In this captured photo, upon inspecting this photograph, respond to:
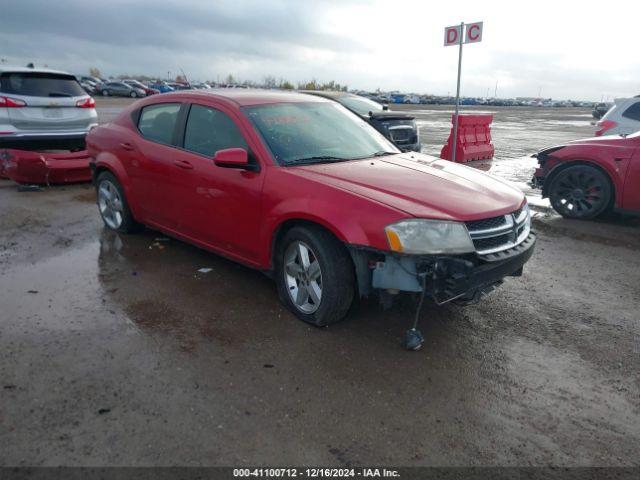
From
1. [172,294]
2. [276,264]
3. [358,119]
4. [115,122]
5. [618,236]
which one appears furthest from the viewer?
[618,236]

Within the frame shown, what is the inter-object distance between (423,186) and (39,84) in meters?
8.01

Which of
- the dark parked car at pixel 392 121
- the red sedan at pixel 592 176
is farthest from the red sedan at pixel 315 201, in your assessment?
the dark parked car at pixel 392 121

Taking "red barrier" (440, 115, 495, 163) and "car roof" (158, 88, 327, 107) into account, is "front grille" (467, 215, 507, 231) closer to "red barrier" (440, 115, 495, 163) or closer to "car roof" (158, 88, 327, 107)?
"car roof" (158, 88, 327, 107)

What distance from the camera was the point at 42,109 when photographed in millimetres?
8750

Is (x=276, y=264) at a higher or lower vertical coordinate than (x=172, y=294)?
higher

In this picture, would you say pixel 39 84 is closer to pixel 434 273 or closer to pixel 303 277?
pixel 303 277

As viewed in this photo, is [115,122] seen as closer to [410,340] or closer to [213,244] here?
[213,244]

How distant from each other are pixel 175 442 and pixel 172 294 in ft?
6.52

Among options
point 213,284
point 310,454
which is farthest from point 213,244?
point 310,454

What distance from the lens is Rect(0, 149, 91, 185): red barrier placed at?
8.24 m

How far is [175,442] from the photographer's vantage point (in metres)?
2.57

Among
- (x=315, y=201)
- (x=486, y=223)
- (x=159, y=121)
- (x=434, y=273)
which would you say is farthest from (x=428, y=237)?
(x=159, y=121)

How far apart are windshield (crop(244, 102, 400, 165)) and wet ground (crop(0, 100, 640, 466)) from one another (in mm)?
1278

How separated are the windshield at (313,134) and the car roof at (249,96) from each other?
9 cm
